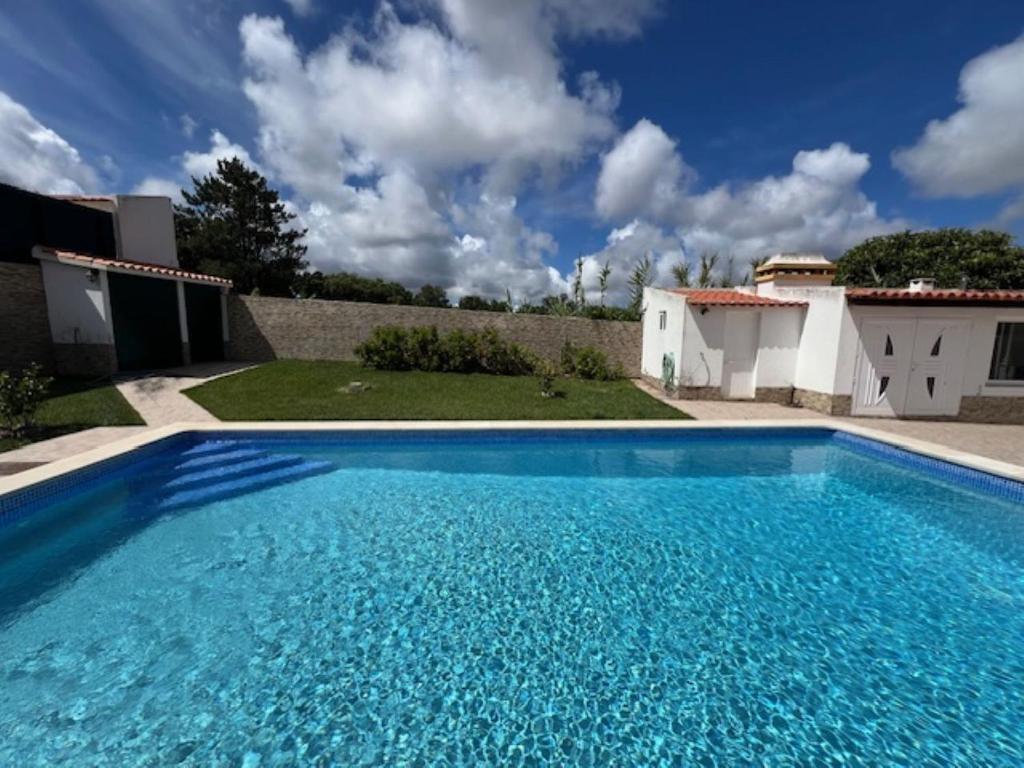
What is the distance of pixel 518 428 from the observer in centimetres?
986

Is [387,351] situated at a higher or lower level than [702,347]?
lower

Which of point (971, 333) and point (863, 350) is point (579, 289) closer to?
point (863, 350)

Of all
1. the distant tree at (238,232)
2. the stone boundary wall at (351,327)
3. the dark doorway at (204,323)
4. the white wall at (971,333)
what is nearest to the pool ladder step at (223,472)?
the stone boundary wall at (351,327)

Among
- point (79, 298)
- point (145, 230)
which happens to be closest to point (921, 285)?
point (79, 298)

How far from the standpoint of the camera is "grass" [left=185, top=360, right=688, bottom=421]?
1105 cm

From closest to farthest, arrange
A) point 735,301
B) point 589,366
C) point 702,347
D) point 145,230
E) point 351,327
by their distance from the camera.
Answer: point 735,301 < point 702,347 < point 589,366 < point 145,230 < point 351,327

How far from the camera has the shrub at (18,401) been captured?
26.6 ft

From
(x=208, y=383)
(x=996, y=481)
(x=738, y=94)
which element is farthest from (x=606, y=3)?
(x=208, y=383)

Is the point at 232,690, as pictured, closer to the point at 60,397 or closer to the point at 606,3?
the point at 60,397

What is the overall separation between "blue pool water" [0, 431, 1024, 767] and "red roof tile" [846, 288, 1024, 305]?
18.0 feet

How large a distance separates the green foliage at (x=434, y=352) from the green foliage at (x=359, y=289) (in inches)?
1360

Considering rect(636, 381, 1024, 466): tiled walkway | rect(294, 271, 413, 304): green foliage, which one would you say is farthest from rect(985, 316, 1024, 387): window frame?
rect(294, 271, 413, 304): green foliage

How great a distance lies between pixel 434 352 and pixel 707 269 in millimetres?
16153

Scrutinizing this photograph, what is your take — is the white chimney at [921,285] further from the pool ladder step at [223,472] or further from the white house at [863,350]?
the pool ladder step at [223,472]
